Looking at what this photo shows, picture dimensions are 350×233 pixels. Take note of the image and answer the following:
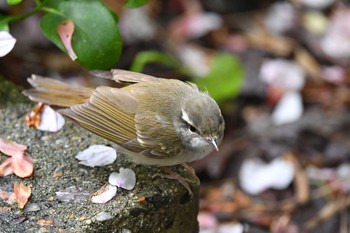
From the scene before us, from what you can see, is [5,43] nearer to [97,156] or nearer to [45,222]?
[97,156]

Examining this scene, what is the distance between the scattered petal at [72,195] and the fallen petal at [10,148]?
13.4 inches

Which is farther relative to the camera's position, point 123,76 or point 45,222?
point 123,76

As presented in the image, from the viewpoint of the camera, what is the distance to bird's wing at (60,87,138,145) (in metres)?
3.55

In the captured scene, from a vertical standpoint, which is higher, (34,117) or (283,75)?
(34,117)

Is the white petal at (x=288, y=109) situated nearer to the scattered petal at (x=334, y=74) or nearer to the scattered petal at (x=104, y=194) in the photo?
the scattered petal at (x=334, y=74)

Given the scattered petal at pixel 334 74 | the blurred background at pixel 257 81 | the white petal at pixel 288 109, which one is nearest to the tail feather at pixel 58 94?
the blurred background at pixel 257 81

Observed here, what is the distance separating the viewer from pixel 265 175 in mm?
5363

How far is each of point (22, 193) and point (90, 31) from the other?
831mm

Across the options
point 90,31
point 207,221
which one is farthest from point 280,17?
point 90,31

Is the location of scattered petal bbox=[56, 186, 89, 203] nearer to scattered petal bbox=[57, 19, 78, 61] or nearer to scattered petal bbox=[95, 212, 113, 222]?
scattered petal bbox=[95, 212, 113, 222]

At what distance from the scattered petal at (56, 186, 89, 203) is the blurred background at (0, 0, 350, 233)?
158 centimetres

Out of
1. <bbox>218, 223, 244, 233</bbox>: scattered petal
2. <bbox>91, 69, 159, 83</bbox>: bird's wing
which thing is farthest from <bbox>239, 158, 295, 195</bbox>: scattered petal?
<bbox>91, 69, 159, 83</bbox>: bird's wing

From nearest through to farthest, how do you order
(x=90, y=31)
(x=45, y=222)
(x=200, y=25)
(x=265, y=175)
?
(x=45, y=222) < (x=90, y=31) < (x=265, y=175) < (x=200, y=25)

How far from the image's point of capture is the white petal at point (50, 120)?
12.5 feet
